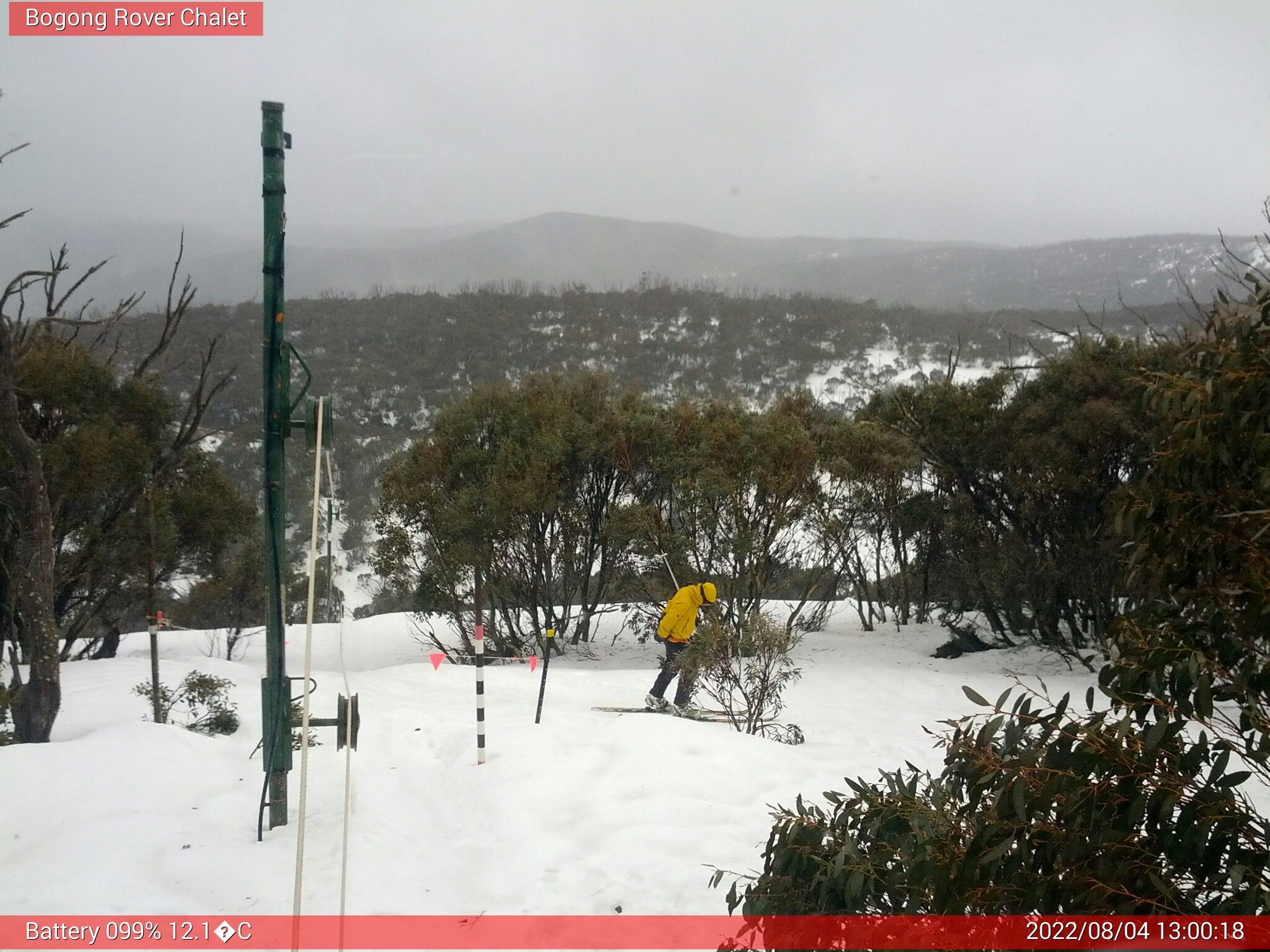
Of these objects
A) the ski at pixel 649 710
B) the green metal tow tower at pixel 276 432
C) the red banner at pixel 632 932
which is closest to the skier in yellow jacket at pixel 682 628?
the ski at pixel 649 710

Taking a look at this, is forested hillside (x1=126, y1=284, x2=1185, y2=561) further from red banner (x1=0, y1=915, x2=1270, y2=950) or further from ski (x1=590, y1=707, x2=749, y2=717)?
ski (x1=590, y1=707, x2=749, y2=717)

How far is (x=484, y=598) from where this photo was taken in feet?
56.8

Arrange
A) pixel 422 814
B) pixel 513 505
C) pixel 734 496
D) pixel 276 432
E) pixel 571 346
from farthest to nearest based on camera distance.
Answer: pixel 571 346 → pixel 513 505 → pixel 734 496 → pixel 422 814 → pixel 276 432

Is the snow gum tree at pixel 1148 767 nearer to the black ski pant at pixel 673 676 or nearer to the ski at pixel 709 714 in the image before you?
the ski at pixel 709 714

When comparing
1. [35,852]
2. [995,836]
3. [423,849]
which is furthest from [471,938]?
[995,836]

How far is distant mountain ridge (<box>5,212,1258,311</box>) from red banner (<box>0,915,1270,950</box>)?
3182mm

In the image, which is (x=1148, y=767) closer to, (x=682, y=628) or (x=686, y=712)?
(x=682, y=628)

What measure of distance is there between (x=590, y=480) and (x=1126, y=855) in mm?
15853

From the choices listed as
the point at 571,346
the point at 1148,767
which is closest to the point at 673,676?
the point at 1148,767

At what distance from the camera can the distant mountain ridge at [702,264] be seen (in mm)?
11781

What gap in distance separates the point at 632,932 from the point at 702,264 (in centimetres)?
7797

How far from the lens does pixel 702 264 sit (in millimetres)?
78625

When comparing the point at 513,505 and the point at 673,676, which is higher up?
the point at 513,505

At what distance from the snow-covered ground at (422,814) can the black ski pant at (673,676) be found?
1018mm
